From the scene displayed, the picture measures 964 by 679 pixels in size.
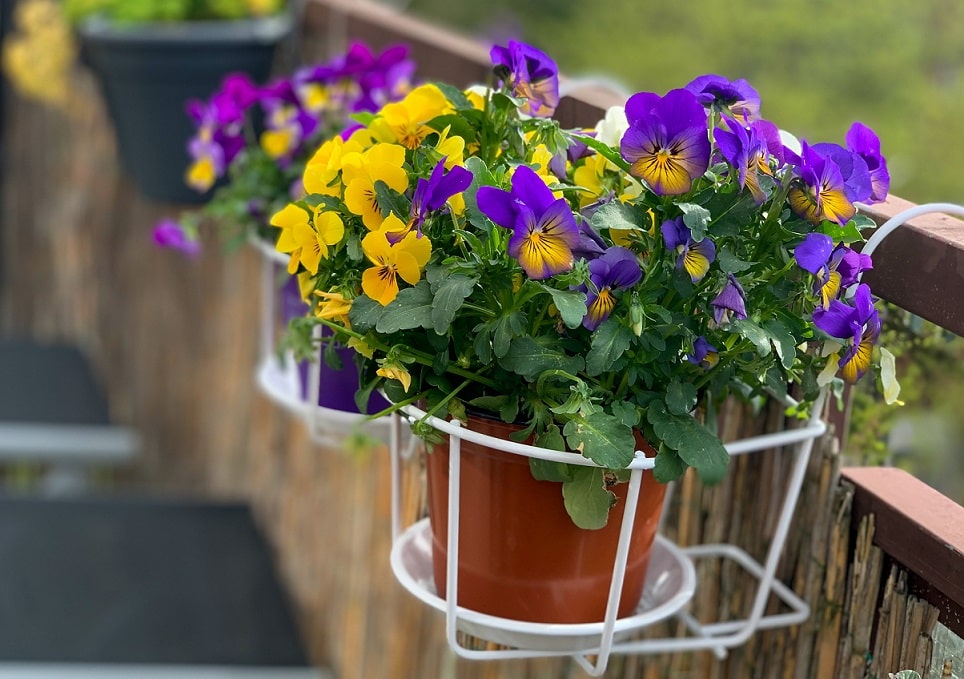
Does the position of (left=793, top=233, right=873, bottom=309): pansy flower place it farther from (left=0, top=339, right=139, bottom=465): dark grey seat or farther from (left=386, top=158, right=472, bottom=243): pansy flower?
(left=0, top=339, right=139, bottom=465): dark grey seat

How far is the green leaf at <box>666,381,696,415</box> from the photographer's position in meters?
0.72

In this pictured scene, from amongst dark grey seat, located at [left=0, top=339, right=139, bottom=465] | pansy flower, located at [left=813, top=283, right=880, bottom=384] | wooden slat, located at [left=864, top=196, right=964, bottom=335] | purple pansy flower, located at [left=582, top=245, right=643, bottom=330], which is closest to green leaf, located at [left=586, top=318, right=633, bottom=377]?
purple pansy flower, located at [left=582, top=245, right=643, bottom=330]

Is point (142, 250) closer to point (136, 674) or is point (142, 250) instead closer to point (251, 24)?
point (251, 24)

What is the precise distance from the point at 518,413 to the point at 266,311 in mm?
692

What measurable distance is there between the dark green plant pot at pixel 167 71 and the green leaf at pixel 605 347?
4.57 feet

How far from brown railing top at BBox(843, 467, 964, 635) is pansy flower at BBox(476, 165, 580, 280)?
1.07 ft

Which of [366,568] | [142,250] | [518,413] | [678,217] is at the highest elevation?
[678,217]

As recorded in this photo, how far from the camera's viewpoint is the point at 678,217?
679mm

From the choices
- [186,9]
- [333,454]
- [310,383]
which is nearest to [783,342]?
[310,383]

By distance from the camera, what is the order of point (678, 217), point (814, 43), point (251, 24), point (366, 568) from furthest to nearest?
point (814, 43) → point (251, 24) → point (366, 568) → point (678, 217)

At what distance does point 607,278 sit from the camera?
68 centimetres

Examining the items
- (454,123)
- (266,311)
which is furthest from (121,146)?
(454,123)

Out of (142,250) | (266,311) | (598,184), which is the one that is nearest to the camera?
(598,184)

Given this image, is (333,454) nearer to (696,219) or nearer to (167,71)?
(167,71)
